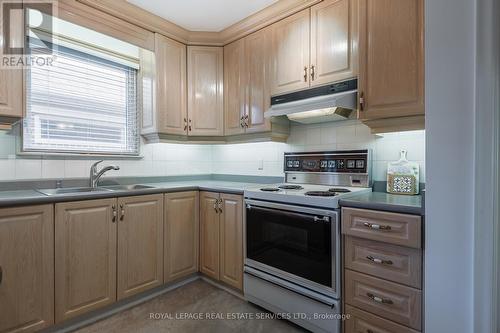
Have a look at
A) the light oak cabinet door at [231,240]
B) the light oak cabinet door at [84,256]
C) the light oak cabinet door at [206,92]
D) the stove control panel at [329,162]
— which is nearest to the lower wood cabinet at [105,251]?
the light oak cabinet door at [84,256]

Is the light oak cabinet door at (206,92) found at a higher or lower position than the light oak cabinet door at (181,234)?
higher

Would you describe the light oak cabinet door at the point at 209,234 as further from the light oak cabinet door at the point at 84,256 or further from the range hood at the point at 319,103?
the range hood at the point at 319,103

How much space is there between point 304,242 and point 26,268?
169cm

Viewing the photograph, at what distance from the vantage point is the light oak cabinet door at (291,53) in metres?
2.05

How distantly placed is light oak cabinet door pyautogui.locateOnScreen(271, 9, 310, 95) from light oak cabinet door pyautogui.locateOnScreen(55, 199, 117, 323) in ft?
5.45

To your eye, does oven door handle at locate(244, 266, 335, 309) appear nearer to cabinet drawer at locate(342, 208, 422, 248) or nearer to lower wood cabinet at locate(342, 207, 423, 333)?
lower wood cabinet at locate(342, 207, 423, 333)

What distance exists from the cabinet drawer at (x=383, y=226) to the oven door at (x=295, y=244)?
0.28ft

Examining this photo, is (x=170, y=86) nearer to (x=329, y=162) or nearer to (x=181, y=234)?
(x=181, y=234)

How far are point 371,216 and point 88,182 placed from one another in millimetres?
2243

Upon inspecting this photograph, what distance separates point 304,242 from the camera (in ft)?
5.56

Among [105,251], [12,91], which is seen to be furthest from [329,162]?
[12,91]

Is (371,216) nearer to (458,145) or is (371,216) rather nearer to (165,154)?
(458,145)

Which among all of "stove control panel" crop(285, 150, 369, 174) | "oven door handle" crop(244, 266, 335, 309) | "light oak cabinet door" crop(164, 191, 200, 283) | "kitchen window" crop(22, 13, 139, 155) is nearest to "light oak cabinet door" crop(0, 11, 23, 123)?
"kitchen window" crop(22, 13, 139, 155)

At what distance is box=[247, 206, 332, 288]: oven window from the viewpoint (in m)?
1.59
